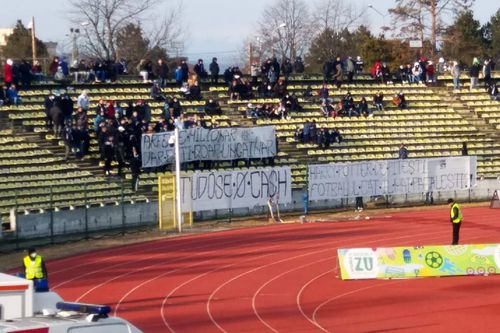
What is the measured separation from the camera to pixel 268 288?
87.0 feet

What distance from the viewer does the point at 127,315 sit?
22.5m

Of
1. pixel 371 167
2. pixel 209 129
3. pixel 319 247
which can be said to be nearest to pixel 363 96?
pixel 371 167

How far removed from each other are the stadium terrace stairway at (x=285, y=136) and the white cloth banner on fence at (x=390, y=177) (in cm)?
113

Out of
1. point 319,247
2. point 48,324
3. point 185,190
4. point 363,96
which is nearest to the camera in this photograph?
point 48,324

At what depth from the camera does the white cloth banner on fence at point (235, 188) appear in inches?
1558

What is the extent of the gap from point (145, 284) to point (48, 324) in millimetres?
17199

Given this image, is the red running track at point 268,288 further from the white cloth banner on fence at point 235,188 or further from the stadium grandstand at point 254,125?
the stadium grandstand at point 254,125

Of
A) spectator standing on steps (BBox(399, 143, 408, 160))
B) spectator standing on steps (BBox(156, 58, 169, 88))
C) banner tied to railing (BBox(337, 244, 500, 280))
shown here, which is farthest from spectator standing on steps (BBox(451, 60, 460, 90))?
banner tied to railing (BBox(337, 244, 500, 280))

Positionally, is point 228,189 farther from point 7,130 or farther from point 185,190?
point 7,130

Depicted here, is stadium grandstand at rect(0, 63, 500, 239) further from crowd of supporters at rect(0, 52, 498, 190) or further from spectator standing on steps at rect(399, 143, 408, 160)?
spectator standing on steps at rect(399, 143, 408, 160)

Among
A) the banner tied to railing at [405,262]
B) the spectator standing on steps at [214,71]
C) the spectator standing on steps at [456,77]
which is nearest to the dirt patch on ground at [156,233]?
the banner tied to railing at [405,262]

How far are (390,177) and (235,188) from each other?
26.6 feet

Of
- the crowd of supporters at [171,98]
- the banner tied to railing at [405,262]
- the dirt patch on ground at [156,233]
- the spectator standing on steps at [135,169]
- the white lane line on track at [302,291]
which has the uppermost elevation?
the crowd of supporters at [171,98]

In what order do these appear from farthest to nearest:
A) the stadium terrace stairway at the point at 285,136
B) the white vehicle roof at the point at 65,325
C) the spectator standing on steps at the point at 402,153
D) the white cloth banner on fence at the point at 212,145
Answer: the spectator standing on steps at the point at 402,153
the white cloth banner on fence at the point at 212,145
the stadium terrace stairway at the point at 285,136
the white vehicle roof at the point at 65,325
